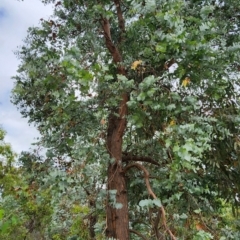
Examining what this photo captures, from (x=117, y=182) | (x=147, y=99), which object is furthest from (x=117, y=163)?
(x=147, y=99)

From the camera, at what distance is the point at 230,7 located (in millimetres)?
4410

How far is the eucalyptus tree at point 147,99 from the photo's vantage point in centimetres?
323

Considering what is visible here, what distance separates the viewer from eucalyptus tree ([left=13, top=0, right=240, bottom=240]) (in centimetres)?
323

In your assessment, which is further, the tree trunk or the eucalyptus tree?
the tree trunk

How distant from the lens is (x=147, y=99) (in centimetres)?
333

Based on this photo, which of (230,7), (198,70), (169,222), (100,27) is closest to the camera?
(198,70)

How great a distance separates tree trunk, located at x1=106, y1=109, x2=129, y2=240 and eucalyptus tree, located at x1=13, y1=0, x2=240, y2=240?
1 cm

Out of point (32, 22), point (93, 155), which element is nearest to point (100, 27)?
point (32, 22)

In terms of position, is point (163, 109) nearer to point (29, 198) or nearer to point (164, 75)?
point (164, 75)

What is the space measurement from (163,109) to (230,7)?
185 cm

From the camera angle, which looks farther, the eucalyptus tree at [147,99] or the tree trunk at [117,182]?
the tree trunk at [117,182]

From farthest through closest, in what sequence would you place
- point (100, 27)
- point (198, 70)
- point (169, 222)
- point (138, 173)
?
1. point (138, 173)
2. point (100, 27)
3. point (169, 222)
4. point (198, 70)

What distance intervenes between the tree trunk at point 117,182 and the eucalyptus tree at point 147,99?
13 millimetres

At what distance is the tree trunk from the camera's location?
4145mm
